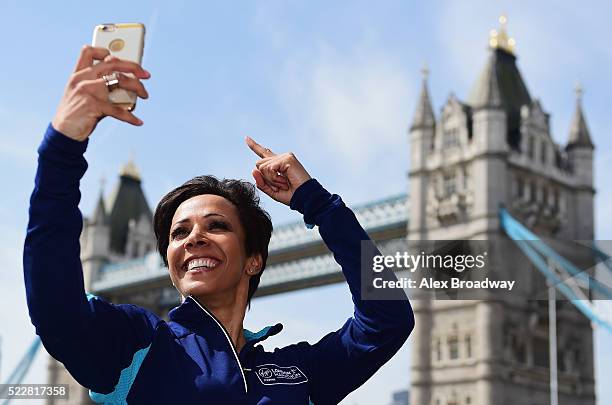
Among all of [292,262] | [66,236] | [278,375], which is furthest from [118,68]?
[292,262]

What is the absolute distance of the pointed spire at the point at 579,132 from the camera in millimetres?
35406

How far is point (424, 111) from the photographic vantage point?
35500 mm

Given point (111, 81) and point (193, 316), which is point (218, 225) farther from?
point (111, 81)

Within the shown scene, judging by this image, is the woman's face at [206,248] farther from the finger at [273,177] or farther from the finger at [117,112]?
the finger at [117,112]

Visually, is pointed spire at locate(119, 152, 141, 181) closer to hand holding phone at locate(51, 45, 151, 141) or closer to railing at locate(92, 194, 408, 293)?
railing at locate(92, 194, 408, 293)

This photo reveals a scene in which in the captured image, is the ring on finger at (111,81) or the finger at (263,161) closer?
the ring on finger at (111,81)

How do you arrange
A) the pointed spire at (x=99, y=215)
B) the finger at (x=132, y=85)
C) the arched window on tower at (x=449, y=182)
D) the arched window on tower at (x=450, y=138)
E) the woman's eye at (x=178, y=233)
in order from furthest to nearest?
the pointed spire at (x=99, y=215), the arched window on tower at (x=450, y=138), the arched window on tower at (x=449, y=182), the woman's eye at (x=178, y=233), the finger at (x=132, y=85)

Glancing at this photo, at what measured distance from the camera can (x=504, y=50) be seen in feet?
121

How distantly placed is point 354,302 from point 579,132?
34.4 m

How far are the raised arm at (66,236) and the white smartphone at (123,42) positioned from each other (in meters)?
0.03

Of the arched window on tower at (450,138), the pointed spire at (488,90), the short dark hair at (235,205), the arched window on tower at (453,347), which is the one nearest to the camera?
the short dark hair at (235,205)

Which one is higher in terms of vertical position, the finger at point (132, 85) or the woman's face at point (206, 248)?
the finger at point (132, 85)

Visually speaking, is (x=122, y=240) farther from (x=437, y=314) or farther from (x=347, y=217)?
(x=347, y=217)

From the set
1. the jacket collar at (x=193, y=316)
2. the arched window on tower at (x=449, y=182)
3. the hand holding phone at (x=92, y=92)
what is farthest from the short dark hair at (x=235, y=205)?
the arched window on tower at (x=449, y=182)
